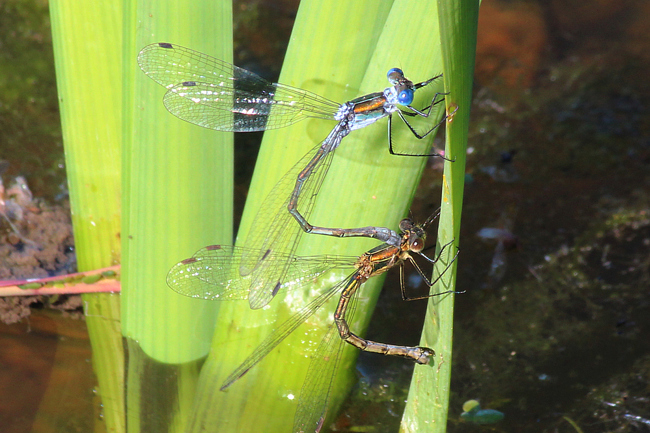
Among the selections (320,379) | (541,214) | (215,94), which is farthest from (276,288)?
(541,214)

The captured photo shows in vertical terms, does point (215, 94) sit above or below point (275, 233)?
above

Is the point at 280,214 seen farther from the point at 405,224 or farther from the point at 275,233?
the point at 405,224

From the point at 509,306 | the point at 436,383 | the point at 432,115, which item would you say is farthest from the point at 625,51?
the point at 436,383

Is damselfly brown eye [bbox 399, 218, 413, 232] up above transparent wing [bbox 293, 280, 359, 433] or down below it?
above

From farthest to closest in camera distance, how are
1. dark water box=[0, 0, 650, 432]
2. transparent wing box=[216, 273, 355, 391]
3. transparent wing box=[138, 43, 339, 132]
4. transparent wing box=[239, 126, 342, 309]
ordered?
dark water box=[0, 0, 650, 432] → transparent wing box=[216, 273, 355, 391] → transparent wing box=[239, 126, 342, 309] → transparent wing box=[138, 43, 339, 132]

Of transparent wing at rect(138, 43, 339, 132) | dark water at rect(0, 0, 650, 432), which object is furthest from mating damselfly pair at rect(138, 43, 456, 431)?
dark water at rect(0, 0, 650, 432)

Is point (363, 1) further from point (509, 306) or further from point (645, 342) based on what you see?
point (645, 342)

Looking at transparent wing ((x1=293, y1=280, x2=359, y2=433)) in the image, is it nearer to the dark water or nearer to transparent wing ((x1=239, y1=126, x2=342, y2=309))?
transparent wing ((x1=239, y1=126, x2=342, y2=309))
